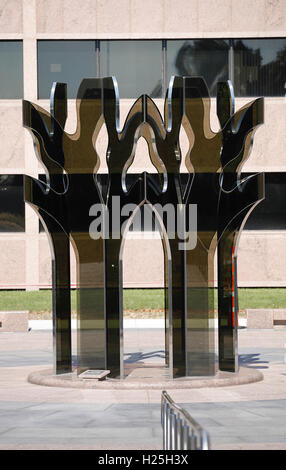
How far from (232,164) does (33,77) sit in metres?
23.8

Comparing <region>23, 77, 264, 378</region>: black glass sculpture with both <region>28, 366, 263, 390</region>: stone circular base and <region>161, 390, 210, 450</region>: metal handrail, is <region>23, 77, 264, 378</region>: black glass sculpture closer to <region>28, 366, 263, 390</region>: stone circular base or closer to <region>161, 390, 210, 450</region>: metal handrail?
<region>28, 366, 263, 390</region>: stone circular base

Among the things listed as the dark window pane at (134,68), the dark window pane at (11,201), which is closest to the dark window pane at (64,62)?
the dark window pane at (134,68)

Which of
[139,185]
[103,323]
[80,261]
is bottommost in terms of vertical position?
[103,323]

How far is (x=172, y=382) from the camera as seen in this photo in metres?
16.7

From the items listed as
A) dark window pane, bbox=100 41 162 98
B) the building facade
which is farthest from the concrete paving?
dark window pane, bbox=100 41 162 98

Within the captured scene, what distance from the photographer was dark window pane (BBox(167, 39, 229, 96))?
40188 mm

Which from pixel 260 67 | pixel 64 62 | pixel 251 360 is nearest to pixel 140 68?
pixel 64 62

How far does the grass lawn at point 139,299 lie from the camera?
3325 cm

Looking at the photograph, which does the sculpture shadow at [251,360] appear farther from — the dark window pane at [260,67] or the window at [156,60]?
the dark window pane at [260,67]

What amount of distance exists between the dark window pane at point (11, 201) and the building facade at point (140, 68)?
0.04 m

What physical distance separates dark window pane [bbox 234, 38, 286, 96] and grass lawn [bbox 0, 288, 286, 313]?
8837mm

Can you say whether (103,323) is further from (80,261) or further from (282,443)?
(282,443)
